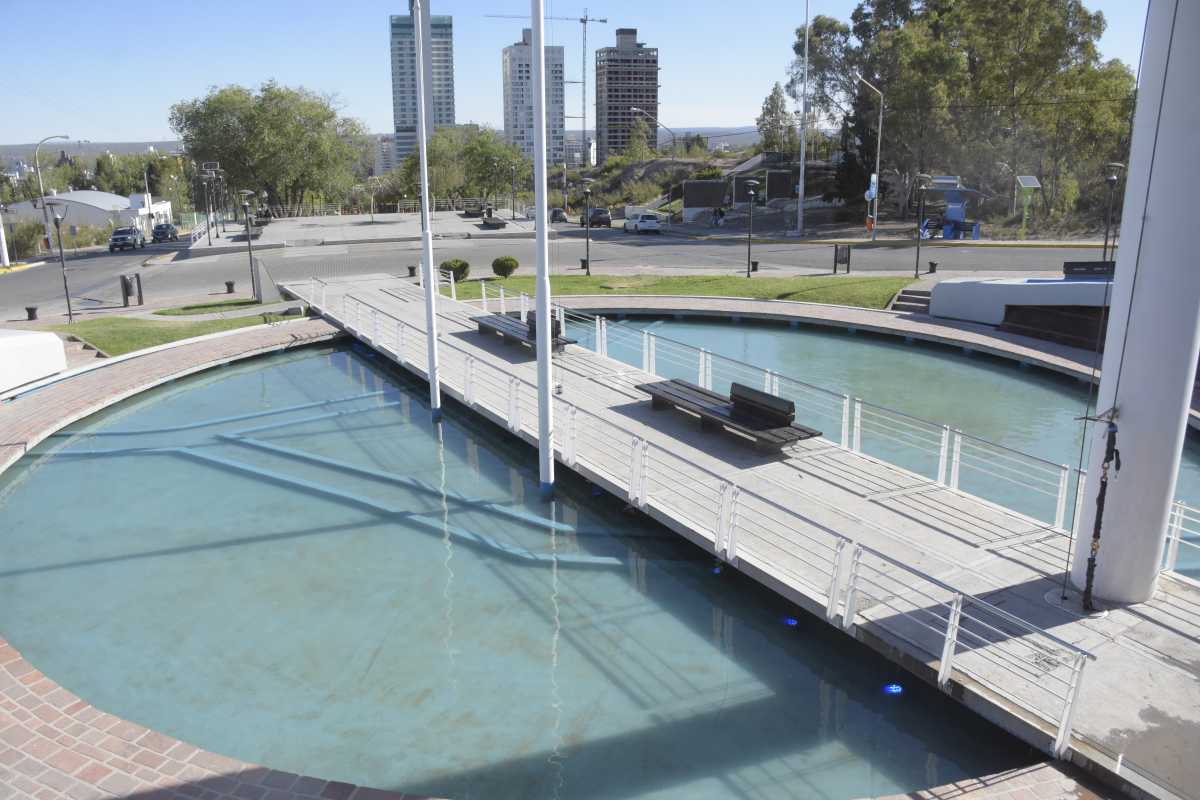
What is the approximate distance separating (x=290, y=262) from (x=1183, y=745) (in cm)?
3468

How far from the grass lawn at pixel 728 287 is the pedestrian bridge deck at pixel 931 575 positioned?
11.7 meters

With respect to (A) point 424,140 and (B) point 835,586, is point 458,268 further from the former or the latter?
(B) point 835,586

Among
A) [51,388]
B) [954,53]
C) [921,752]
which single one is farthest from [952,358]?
[954,53]

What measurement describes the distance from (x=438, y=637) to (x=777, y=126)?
83.9 m

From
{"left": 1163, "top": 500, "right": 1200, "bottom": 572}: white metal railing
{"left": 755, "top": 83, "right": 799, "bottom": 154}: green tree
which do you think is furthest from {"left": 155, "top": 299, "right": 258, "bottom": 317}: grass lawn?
{"left": 755, "top": 83, "right": 799, "bottom": 154}: green tree

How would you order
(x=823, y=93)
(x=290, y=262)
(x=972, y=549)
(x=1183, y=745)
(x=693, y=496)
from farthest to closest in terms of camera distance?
(x=823, y=93), (x=290, y=262), (x=693, y=496), (x=972, y=549), (x=1183, y=745)

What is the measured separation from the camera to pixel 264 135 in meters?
59.2

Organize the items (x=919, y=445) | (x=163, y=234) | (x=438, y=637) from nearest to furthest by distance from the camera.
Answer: (x=438, y=637) → (x=919, y=445) → (x=163, y=234)

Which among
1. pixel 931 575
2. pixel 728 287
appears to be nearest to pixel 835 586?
pixel 931 575

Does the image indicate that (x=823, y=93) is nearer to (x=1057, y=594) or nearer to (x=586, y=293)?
(x=586, y=293)

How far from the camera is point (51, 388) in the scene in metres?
16.5

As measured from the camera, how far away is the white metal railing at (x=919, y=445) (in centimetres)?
1077

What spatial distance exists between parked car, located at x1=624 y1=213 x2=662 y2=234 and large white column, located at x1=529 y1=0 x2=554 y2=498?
38395mm

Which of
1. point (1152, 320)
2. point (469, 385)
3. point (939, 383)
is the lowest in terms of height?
point (939, 383)
